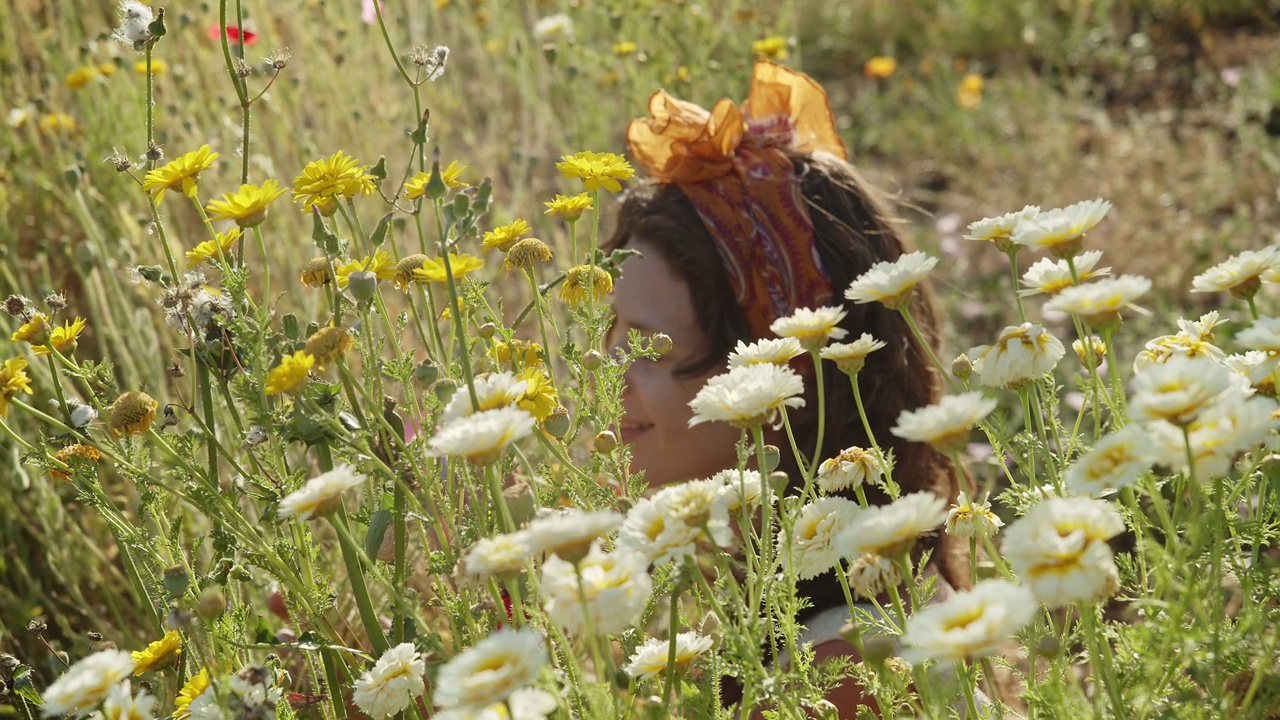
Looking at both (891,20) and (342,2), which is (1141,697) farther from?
(891,20)

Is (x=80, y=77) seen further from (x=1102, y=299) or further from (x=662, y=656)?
(x=1102, y=299)

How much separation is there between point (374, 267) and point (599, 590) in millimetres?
375

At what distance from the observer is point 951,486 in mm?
1874

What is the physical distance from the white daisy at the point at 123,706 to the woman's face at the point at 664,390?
3.09ft

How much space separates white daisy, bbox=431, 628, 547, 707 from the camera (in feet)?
1.99

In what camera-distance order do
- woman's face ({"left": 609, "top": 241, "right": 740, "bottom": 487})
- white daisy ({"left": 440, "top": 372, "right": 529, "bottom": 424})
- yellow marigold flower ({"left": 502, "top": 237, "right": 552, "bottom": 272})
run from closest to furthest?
white daisy ({"left": 440, "top": 372, "right": 529, "bottom": 424}), yellow marigold flower ({"left": 502, "top": 237, "right": 552, "bottom": 272}), woman's face ({"left": 609, "top": 241, "right": 740, "bottom": 487})

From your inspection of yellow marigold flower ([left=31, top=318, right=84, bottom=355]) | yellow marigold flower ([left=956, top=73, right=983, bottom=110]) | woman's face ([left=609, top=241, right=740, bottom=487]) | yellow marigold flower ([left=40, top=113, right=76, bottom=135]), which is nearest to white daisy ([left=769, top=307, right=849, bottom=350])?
yellow marigold flower ([left=31, top=318, right=84, bottom=355])

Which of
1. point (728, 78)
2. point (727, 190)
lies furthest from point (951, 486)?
point (728, 78)

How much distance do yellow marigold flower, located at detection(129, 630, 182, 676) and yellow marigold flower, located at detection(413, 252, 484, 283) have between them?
1.09ft

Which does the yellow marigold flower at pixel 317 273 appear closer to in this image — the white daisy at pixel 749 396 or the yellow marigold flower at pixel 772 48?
the white daisy at pixel 749 396

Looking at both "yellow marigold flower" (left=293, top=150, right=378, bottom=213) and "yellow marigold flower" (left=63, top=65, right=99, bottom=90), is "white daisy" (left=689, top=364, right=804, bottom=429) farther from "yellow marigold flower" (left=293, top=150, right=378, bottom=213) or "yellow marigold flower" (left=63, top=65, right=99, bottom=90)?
"yellow marigold flower" (left=63, top=65, right=99, bottom=90)

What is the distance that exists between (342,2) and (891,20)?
119 inches

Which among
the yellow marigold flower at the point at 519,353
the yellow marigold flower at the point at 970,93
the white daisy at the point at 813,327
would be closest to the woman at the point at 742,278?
the yellow marigold flower at the point at 519,353

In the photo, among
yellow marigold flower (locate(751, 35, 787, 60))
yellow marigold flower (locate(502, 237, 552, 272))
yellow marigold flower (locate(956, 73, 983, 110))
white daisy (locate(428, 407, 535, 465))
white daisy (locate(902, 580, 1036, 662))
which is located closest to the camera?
white daisy (locate(902, 580, 1036, 662))
